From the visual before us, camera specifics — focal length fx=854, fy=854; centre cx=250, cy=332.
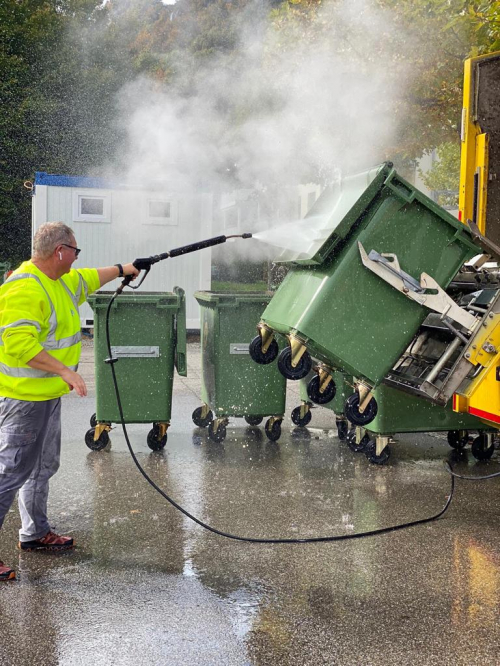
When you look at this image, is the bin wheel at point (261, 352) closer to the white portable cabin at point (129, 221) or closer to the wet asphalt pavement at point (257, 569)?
the wet asphalt pavement at point (257, 569)

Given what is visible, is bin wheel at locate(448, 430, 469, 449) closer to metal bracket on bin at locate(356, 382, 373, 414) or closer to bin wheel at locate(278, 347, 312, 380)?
metal bracket on bin at locate(356, 382, 373, 414)

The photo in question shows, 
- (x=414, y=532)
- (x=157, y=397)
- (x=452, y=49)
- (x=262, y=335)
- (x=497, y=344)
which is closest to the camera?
(x=414, y=532)

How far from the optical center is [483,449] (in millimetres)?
6062

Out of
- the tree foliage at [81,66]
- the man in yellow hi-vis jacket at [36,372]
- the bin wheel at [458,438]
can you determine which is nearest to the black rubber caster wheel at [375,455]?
the bin wheel at [458,438]

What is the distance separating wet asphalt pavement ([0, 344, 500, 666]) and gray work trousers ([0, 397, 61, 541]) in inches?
7.3

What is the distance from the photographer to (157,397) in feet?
20.5

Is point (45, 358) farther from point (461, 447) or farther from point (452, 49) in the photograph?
point (452, 49)

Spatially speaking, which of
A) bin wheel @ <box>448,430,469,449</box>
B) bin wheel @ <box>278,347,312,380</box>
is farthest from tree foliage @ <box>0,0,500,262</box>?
bin wheel @ <box>278,347,312,380</box>

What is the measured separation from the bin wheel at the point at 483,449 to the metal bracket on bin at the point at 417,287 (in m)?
1.47

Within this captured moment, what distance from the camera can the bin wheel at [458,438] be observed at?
6.24m

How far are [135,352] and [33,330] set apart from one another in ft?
8.35

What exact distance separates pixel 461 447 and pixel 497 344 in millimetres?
1663

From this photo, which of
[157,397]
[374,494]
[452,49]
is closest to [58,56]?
[452,49]

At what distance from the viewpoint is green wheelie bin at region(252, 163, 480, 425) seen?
4840mm
